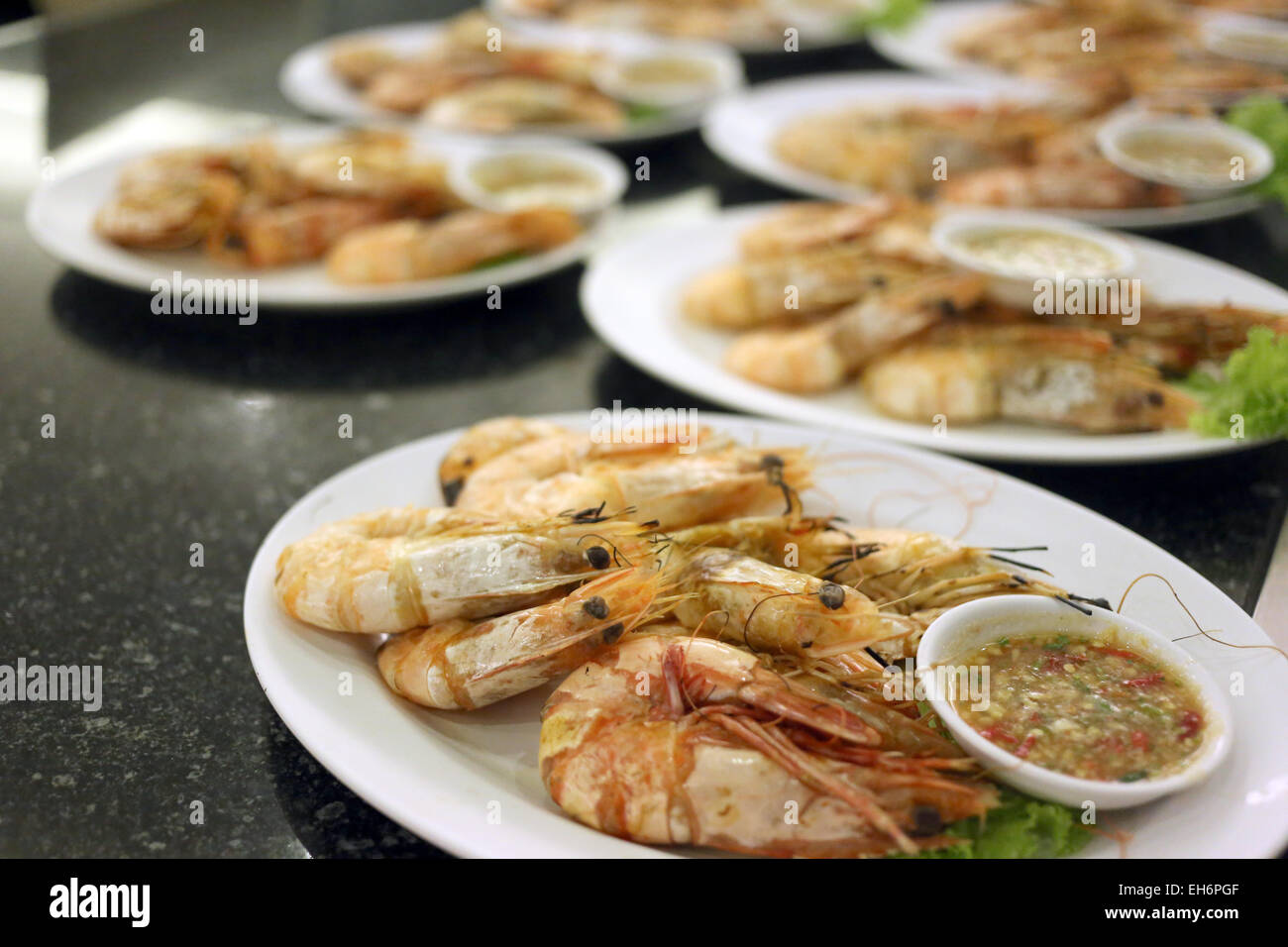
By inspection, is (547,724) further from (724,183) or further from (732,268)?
(724,183)

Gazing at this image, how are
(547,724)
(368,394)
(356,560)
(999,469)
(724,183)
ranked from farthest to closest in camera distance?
(724,183) → (368,394) → (999,469) → (356,560) → (547,724)

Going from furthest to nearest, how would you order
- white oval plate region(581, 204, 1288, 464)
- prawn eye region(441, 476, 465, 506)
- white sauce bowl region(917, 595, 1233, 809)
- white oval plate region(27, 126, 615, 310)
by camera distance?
white oval plate region(27, 126, 615, 310), white oval plate region(581, 204, 1288, 464), prawn eye region(441, 476, 465, 506), white sauce bowl region(917, 595, 1233, 809)

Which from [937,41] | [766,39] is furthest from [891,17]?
[766,39]

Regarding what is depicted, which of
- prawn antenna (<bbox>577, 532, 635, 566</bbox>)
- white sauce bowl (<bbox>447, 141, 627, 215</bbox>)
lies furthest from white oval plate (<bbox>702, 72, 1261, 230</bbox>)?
prawn antenna (<bbox>577, 532, 635, 566</bbox>)

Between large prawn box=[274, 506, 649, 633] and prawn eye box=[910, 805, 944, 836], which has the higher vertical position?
large prawn box=[274, 506, 649, 633]

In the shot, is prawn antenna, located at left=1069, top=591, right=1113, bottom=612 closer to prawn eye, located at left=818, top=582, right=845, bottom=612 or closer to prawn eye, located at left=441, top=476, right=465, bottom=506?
→ prawn eye, located at left=818, top=582, right=845, bottom=612
